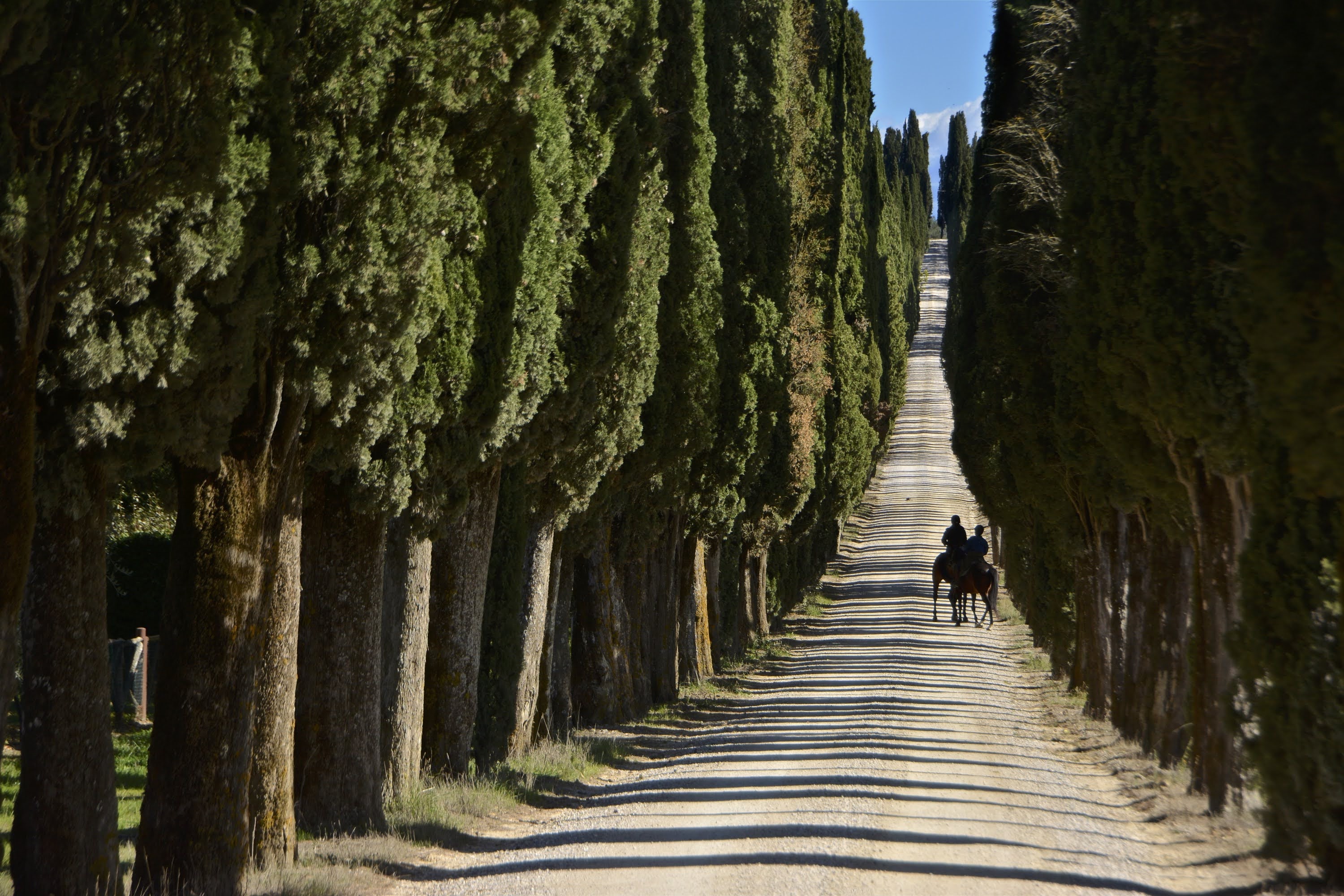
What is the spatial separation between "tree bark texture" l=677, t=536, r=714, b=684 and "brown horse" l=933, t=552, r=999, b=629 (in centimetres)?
1118

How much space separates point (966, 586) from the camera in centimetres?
3650

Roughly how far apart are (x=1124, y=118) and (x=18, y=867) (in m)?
9.71

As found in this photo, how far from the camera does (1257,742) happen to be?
865 centimetres

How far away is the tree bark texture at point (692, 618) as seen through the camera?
24.3m

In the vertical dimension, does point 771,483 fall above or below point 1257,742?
above

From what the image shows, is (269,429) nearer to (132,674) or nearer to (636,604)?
(132,674)

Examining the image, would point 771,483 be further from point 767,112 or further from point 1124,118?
point 1124,118

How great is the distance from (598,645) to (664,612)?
3.57 metres

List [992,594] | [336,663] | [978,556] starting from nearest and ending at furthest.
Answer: [336,663] < [978,556] < [992,594]

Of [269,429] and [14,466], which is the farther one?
[269,429]

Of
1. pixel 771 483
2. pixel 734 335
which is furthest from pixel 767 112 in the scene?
pixel 771 483

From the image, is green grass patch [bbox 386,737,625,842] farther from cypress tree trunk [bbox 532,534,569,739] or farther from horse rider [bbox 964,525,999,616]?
horse rider [bbox 964,525,999,616]

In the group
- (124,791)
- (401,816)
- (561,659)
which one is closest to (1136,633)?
(561,659)

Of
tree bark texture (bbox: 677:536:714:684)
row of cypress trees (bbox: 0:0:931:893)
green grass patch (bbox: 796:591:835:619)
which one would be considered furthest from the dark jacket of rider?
row of cypress trees (bbox: 0:0:931:893)
